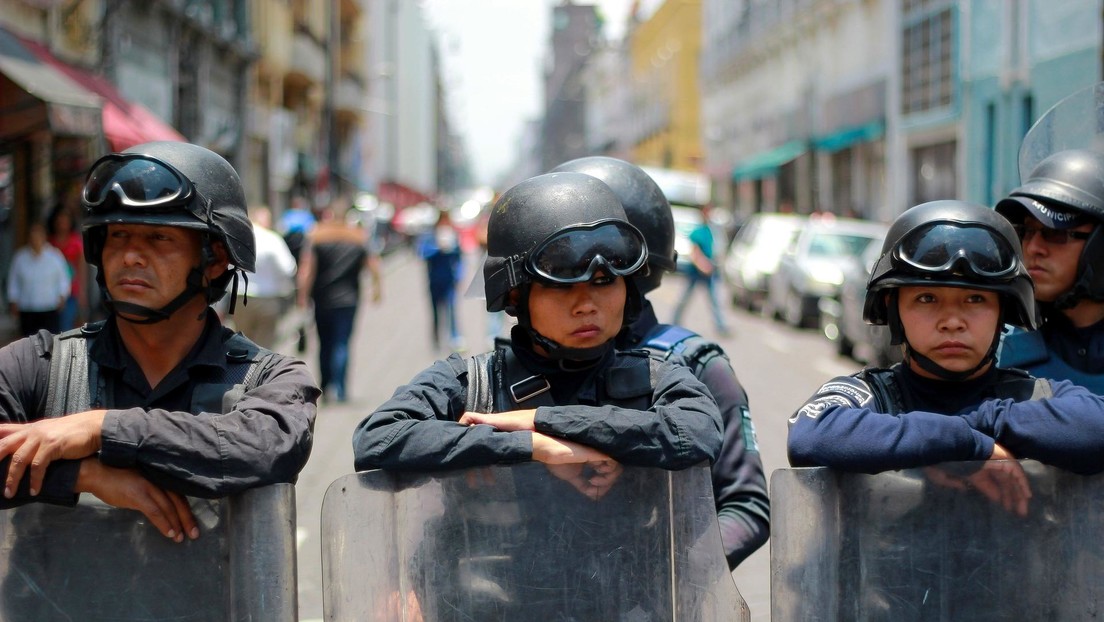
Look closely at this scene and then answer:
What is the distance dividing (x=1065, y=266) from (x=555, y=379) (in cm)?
149

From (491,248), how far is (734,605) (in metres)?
0.98

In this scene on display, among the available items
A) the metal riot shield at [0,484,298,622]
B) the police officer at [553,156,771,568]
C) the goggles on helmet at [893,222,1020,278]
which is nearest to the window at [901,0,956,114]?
the police officer at [553,156,771,568]

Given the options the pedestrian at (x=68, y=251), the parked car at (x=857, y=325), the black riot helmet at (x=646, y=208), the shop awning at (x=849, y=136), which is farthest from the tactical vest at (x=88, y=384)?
the shop awning at (x=849, y=136)

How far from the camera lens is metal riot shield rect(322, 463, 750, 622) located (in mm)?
2379

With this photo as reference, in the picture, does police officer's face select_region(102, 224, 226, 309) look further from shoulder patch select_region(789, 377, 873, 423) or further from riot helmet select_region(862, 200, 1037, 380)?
riot helmet select_region(862, 200, 1037, 380)

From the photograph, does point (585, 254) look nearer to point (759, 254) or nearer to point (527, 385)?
point (527, 385)

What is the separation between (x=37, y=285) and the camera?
11703mm

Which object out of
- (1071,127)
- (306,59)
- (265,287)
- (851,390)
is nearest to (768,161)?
(306,59)

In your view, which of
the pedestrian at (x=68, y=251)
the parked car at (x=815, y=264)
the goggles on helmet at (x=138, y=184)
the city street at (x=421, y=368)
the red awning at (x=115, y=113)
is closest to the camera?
the goggles on helmet at (x=138, y=184)

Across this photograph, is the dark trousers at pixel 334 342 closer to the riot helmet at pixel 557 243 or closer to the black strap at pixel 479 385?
the riot helmet at pixel 557 243

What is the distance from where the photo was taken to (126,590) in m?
2.43

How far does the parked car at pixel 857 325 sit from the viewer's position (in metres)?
12.1

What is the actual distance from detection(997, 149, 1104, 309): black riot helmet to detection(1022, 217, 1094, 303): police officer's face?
0.05 feet

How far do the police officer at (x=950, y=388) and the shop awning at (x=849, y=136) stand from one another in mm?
30221
